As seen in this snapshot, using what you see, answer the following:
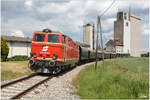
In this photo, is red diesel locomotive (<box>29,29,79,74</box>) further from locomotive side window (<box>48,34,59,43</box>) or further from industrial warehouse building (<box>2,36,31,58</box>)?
industrial warehouse building (<box>2,36,31,58</box>)

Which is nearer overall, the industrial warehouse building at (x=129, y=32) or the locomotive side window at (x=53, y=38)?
the locomotive side window at (x=53, y=38)

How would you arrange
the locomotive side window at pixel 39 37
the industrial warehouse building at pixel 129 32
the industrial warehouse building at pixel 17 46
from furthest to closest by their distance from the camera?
1. the industrial warehouse building at pixel 129 32
2. the industrial warehouse building at pixel 17 46
3. the locomotive side window at pixel 39 37

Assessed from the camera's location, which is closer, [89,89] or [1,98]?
[1,98]

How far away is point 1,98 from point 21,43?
31627 mm

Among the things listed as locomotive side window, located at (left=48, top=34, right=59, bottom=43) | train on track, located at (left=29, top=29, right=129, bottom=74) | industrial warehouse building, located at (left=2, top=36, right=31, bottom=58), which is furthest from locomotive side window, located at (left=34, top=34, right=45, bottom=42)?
industrial warehouse building, located at (left=2, top=36, right=31, bottom=58)

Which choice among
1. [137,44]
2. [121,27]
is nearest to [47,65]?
[121,27]

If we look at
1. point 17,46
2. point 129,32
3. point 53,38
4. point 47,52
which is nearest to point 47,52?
point 47,52

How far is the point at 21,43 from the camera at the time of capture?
36.9 meters

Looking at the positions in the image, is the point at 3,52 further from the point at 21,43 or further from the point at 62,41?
the point at 21,43

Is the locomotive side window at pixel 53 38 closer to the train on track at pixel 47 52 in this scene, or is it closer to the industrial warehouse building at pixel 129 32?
the train on track at pixel 47 52

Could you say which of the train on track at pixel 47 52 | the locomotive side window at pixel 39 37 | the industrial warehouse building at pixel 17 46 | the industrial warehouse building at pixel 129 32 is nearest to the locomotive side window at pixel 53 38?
the train on track at pixel 47 52

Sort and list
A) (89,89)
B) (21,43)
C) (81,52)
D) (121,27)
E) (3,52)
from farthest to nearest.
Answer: (121,27) → (21,43) → (81,52) → (3,52) → (89,89)

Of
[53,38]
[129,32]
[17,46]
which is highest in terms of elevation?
[129,32]

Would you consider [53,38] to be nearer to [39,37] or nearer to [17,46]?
[39,37]
